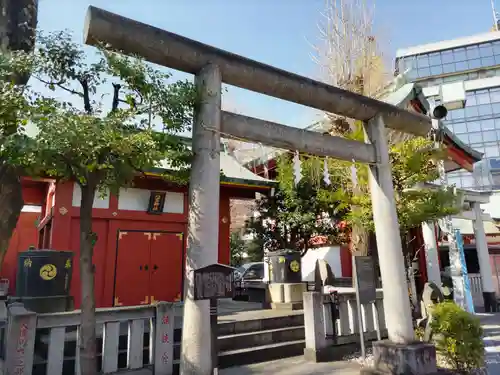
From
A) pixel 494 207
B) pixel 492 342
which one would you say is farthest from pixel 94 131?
pixel 494 207

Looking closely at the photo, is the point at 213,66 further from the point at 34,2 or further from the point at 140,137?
the point at 34,2

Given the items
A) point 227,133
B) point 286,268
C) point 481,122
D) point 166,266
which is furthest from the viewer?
→ point 481,122

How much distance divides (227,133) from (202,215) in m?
1.24

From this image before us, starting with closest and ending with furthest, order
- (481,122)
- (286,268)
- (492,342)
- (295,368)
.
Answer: (295,368) → (492,342) → (286,268) → (481,122)

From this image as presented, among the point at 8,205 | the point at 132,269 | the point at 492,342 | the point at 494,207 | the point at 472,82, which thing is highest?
the point at 472,82

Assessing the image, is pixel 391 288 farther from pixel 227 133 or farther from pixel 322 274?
pixel 227 133

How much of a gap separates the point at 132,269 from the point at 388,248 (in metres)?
7.08

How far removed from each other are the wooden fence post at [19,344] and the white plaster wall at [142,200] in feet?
18.6

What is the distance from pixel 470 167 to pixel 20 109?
17276 mm

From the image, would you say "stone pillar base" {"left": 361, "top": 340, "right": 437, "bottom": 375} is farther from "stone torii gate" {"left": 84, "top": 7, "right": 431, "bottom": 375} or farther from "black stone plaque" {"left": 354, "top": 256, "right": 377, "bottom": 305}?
"black stone plaque" {"left": 354, "top": 256, "right": 377, "bottom": 305}

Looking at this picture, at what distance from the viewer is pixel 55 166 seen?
3.92m

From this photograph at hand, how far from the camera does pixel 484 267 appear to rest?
546 inches

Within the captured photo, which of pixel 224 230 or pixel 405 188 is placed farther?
pixel 224 230

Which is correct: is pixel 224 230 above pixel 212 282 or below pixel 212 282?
above
